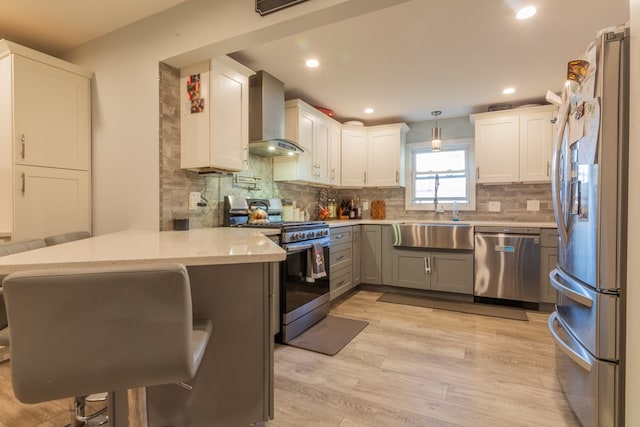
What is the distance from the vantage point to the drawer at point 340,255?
3.38 m

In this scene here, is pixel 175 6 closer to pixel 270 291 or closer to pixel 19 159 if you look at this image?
pixel 19 159

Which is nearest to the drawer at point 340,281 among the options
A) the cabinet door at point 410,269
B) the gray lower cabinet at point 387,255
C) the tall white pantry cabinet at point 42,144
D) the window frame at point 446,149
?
the gray lower cabinet at point 387,255

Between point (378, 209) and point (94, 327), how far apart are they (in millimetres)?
4236

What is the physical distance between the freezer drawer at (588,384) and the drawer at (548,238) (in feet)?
6.07

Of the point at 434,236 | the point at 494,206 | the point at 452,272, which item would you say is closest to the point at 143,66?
the point at 434,236

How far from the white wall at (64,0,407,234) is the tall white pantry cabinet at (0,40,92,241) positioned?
0.11 m

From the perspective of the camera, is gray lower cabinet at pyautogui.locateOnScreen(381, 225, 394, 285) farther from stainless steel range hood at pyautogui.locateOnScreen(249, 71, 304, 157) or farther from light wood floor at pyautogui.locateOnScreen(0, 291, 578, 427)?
stainless steel range hood at pyautogui.locateOnScreen(249, 71, 304, 157)

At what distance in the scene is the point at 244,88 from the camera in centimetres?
268

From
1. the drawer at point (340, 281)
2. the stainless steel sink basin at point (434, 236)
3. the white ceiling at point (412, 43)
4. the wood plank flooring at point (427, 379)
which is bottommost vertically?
the wood plank flooring at point (427, 379)

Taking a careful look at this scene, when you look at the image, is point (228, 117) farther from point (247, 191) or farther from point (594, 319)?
point (594, 319)

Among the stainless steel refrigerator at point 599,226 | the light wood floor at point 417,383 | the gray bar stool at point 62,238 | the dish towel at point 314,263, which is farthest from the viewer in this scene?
the dish towel at point 314,263

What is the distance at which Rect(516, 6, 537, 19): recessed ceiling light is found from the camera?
204cm

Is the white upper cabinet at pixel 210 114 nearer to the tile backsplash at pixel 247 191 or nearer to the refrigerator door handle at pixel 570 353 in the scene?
the tile backsplash at pixel 247 191

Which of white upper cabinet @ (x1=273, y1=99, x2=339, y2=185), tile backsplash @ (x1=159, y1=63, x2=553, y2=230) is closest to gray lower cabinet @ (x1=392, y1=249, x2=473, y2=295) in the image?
tile backsplash @ (x1=159, y1=63, x2=553, y2=230)
